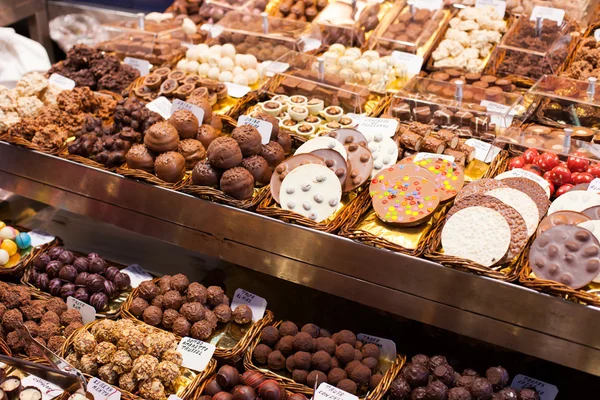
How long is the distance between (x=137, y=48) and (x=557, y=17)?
9.12 ft

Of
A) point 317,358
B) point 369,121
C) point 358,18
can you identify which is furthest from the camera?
point 358,18

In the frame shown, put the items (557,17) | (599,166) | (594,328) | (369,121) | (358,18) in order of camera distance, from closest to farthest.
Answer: (594,328) < (599,166) < (369,121) < (557,17) < (358,18)

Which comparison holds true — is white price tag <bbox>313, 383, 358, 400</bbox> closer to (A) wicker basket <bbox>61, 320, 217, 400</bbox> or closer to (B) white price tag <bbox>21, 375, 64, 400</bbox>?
(A) wicker basket <bbox>61, 320, 217, 400</bbox>

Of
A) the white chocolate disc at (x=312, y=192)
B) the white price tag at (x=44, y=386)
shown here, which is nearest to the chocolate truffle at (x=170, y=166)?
the white chocolate disc at (x=312, y=192)

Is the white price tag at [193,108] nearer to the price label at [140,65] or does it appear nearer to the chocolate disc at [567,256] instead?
the price label at [140,65]

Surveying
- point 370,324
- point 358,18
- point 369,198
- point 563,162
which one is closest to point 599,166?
point 563,162

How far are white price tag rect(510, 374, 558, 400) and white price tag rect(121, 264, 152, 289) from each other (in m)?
1.83

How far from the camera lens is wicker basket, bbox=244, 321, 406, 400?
276 cm

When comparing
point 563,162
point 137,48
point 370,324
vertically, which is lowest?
point 370,324

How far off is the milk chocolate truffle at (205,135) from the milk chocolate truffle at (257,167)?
1.11 feet

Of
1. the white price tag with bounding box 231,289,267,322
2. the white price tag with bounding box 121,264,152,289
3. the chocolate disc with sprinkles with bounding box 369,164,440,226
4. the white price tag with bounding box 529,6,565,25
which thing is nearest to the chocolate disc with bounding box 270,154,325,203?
the chocolate disc with sprinkles with bounding box 369,164,440,226

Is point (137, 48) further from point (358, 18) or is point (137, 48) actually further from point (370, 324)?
point (370, 324)

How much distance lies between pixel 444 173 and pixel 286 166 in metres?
0.74

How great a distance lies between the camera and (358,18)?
4707 millimetres
